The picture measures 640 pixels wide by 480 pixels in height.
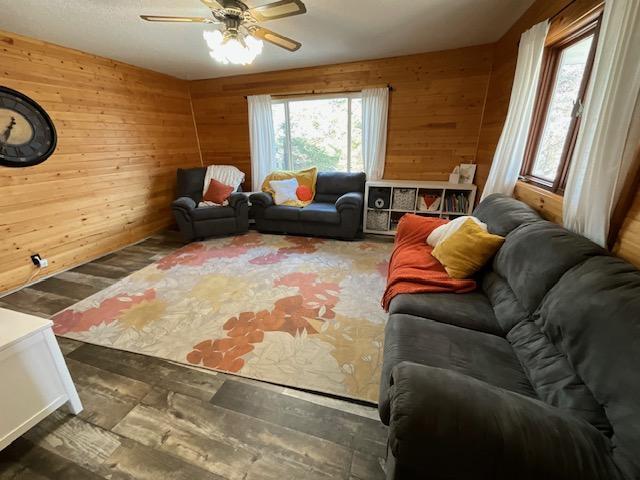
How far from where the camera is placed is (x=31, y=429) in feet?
4.49

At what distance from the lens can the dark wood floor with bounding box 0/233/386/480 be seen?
1185mm

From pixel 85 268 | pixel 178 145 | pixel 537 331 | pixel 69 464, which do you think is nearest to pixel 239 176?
pixel 178 145

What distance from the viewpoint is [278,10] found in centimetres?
164

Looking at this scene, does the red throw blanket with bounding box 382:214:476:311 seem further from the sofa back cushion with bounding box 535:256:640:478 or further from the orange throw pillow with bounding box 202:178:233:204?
the orange throw pillow with bounding box 202:178:233:204

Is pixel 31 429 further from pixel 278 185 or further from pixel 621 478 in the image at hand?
pixel 278 185

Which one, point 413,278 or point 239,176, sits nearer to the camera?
point 413,278

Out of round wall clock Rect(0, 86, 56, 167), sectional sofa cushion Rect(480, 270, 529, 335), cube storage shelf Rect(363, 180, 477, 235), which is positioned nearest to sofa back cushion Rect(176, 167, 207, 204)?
round wall clock Rect(0, 86, 56, 167)

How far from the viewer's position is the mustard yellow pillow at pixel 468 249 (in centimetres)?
175

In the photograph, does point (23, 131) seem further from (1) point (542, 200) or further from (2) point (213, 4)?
(1) point (542, 200)

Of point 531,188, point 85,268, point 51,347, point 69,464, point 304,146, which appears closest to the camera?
point 69,464

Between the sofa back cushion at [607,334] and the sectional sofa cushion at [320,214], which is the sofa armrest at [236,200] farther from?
the sofa back cushion at [607,334]

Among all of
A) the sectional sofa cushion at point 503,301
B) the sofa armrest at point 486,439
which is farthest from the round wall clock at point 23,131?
the sectional sofa cushion at point 503,301

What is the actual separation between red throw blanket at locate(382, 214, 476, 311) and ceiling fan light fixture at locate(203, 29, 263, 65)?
1.84m

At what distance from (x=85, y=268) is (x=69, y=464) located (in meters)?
2.49
